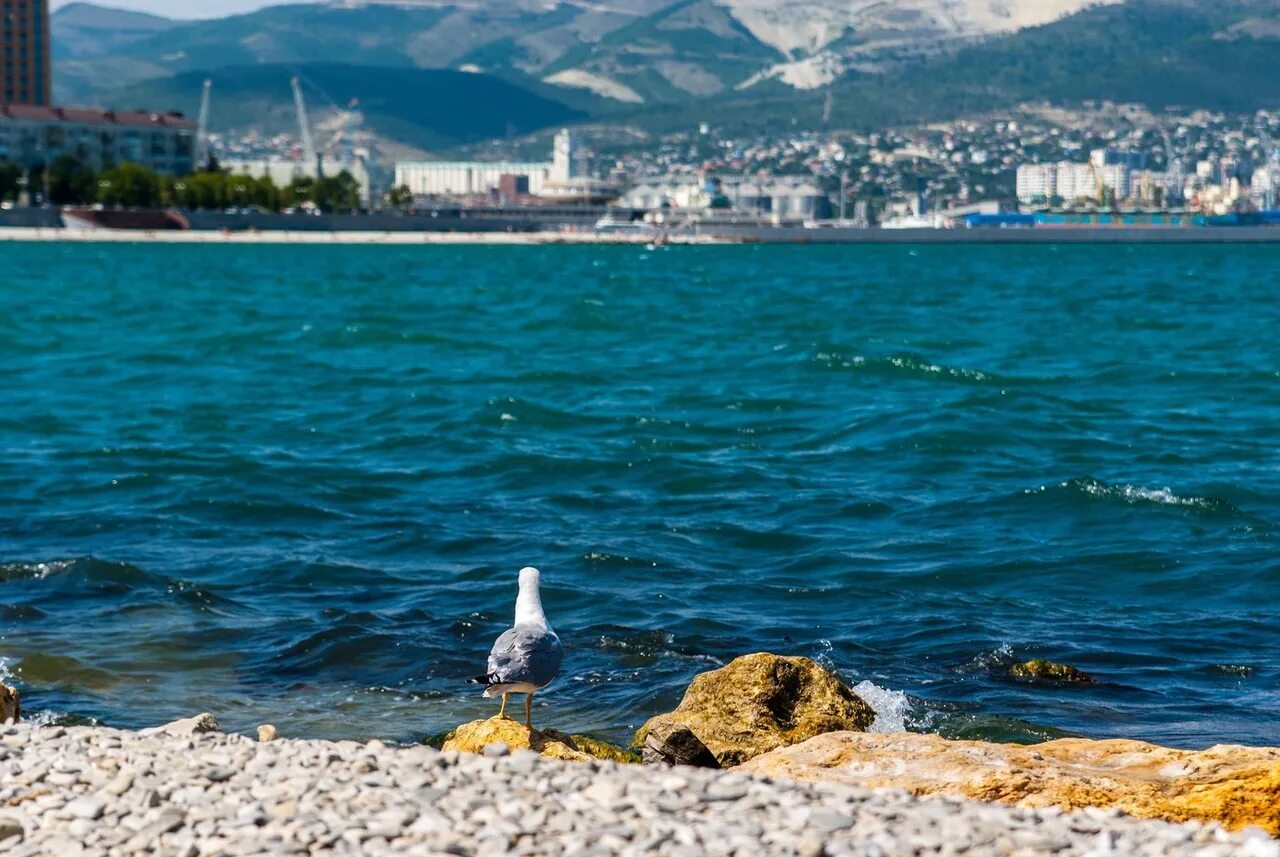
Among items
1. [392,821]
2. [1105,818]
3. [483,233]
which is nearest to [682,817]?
[392,821]

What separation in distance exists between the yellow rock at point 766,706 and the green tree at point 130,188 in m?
142

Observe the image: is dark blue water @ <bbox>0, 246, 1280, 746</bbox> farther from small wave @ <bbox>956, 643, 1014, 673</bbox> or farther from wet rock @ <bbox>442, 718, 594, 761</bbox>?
wet rock @ <bbox>442, 718, 594, 761</bbox>

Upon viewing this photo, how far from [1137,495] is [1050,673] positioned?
6768mm

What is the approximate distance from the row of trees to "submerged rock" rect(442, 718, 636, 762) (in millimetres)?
142503

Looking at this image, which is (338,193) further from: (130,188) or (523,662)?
(523,662)

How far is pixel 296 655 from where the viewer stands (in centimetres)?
1110

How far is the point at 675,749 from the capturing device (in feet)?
24.1

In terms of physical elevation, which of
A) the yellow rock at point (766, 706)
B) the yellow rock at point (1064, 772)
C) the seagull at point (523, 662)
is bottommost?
the yellow rock at point (766, 706)

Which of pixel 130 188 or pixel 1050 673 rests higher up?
pixel 130 188

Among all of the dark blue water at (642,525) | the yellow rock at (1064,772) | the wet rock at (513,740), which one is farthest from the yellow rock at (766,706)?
the dark blue water at (642,525)

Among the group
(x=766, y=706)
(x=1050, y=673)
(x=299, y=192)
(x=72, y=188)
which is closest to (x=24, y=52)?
(x=72, y=188)

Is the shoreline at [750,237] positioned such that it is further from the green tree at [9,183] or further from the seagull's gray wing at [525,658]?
the seagull's gray wing at [525,658]

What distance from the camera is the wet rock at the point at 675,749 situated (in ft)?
24.1

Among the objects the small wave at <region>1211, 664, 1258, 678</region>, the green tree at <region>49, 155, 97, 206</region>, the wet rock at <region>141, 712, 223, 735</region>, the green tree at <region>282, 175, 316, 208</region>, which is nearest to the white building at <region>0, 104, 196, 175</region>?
the green tree at <region>49, 155, 97, 206</region>
